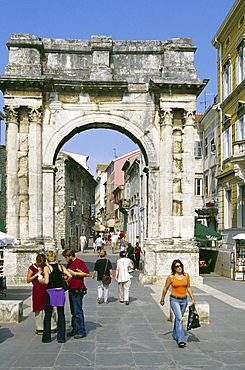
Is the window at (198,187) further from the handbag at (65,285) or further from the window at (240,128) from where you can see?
the handbag at (65,285)

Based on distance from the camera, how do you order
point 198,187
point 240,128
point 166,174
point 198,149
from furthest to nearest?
1. point 198,187
2. point 198,149
3. point 240,128
4. point 166,174

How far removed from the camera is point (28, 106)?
17125 millimetres

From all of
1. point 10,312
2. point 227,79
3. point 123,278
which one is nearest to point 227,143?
point 227,79

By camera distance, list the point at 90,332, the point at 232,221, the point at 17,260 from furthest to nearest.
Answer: the point at 232,221
the point at 17,260
the point at 90,332

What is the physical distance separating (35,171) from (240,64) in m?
12.1

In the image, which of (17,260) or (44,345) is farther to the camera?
(17,260)

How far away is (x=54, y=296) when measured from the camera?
827cm

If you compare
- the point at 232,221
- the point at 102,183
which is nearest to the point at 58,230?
the point at 232,221

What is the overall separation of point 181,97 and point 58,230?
2080 cm

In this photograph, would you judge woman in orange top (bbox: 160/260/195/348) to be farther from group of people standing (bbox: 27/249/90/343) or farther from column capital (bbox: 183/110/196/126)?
column capital (bbox: 183/110/196/126)

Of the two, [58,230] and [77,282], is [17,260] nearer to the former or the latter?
[77,282]

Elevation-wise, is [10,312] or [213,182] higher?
[213,182]

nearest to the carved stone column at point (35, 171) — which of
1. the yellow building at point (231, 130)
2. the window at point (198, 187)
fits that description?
the yellow building at point (231, 130)

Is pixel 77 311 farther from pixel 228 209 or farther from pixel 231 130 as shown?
pixel 228 209
